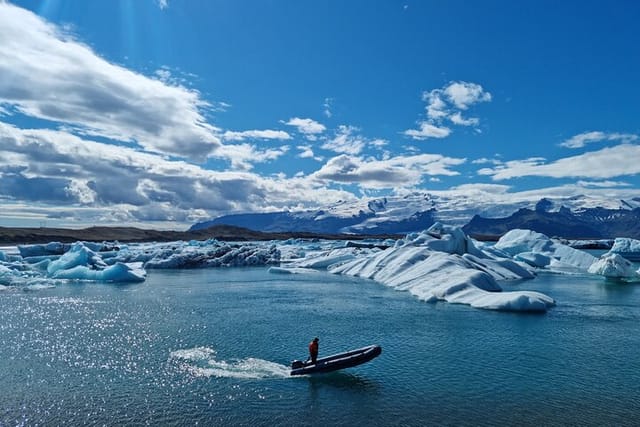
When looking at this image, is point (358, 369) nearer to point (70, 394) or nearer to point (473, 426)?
point (473, 426)

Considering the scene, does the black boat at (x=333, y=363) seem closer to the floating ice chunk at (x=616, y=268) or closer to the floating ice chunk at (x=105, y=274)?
the floating ice chunk at (x=105, y=274)

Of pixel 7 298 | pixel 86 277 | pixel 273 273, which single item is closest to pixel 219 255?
pixel 273 273

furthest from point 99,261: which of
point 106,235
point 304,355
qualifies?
point 106,235

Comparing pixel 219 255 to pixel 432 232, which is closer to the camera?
pixel 432 232

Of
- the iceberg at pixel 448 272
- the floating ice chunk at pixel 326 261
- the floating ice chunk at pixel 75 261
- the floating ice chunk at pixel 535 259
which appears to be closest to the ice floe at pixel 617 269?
the iceberg at pixel 448 272

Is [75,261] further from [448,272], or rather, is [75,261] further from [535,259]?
[535,259]

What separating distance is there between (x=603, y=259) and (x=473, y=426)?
50567mm

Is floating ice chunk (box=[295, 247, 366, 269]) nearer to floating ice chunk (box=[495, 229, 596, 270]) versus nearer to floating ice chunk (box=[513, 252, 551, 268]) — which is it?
floating ice chunk (box=[513, 252, 551, 268])

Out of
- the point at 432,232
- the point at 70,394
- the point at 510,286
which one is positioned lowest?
the point at 70,394

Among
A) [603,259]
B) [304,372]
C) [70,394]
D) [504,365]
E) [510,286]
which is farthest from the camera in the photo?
[603,259]

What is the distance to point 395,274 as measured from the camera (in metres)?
46.3

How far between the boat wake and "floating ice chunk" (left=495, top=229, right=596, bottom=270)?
57.2 m

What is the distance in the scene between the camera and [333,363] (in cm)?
1733

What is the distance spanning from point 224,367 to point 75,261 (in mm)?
38808
